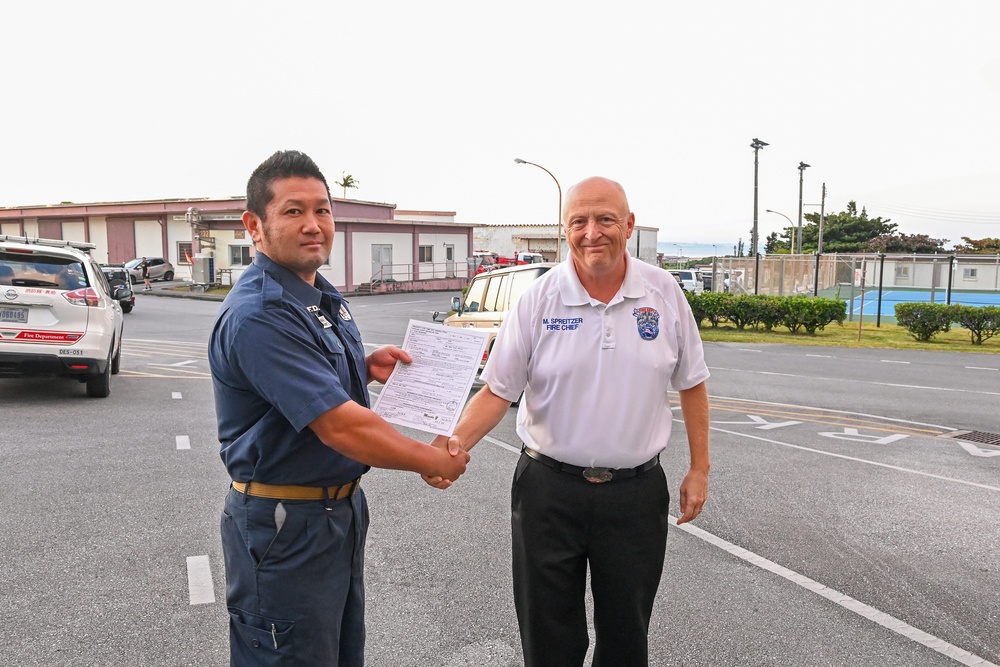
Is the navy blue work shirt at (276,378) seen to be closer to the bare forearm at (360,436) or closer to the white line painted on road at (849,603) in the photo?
the bare forearm at (360,436)

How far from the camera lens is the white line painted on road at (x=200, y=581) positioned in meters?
4.22

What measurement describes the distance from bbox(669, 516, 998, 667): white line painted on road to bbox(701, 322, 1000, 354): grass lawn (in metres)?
16.8

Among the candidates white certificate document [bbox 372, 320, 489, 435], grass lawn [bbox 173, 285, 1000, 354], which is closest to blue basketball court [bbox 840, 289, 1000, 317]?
grass lawn [bbox 173, 285, 1000, 354]

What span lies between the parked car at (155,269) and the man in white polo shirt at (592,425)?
4335 centimetres

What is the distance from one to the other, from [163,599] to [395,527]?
5.37 feet

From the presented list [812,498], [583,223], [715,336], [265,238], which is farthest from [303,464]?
[715,336]

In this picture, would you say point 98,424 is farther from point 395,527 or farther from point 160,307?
point 160,307

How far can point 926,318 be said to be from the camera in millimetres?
22281

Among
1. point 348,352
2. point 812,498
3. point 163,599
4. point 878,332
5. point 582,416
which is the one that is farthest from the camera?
point 878,332

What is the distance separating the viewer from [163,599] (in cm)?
418

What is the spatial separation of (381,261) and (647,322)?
4401 cm

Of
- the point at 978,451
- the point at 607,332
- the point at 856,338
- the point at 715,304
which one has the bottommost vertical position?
the point at 856,338

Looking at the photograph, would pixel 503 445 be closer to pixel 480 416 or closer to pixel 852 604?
pixel 852 604

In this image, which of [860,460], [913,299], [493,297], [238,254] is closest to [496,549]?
[860,460]
